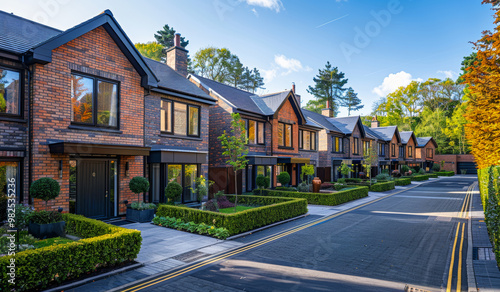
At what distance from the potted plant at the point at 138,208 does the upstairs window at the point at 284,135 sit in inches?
536

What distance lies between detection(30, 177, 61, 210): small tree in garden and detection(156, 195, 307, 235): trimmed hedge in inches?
167

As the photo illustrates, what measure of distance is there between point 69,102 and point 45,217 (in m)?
4.34

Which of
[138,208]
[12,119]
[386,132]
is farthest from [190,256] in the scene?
[386,132]

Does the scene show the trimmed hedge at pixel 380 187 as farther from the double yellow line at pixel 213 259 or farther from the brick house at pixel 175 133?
the brick house at pixel 175 133

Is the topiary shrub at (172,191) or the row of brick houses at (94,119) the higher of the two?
the row of brick houses at (94,119)

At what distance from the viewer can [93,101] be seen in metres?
11.8

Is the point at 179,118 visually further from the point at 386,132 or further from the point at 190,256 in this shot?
the point at 386,132

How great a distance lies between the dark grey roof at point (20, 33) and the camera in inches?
393

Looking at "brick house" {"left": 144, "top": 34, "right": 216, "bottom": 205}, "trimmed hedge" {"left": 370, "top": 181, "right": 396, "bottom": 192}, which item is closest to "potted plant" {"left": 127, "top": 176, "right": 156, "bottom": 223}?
"brick house" {"left": 144, "top": 34, "right": 216, "bottom": 205}

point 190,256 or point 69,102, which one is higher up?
point 69,102

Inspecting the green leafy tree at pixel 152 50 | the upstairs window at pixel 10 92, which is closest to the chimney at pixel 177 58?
the upstairs window at pixel 10 92

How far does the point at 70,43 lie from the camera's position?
36.7 ft

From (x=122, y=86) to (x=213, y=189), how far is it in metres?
9.06

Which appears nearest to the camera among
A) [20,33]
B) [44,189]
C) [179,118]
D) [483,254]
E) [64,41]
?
[483,254]
